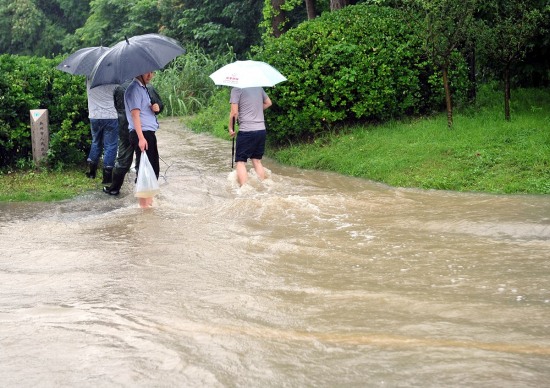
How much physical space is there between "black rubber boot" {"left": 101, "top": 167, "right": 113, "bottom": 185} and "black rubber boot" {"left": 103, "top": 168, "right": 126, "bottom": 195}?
361 mm

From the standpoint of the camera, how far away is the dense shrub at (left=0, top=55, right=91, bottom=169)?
11422mm

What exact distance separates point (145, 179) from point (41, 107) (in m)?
3.40

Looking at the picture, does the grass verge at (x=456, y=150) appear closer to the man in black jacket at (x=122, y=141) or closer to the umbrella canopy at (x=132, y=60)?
the man in black jacket at (x=122, y=141)

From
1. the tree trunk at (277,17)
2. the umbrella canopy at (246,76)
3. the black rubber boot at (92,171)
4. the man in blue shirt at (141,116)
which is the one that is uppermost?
the tree trunk at (277,17)

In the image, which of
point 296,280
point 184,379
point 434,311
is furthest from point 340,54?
point 184,379

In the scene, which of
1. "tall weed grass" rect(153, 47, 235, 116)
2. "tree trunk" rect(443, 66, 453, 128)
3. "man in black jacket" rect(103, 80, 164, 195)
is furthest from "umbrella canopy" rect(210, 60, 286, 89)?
"tall weed grass" rect(153, 47, 235, 116)

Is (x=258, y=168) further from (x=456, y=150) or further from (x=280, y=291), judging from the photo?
(x=280, y=291)

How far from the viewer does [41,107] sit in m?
11.8

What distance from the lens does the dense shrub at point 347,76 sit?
42.9ft

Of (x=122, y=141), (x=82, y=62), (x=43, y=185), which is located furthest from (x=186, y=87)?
(x=122, y=141)

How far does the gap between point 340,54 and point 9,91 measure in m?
5.42

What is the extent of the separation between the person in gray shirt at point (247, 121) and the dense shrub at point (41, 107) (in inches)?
109

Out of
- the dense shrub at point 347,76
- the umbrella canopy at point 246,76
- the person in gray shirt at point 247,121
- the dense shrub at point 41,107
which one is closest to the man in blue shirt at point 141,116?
the umbrella canopy at point 246,76

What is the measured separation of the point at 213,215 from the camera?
30.9 ft
